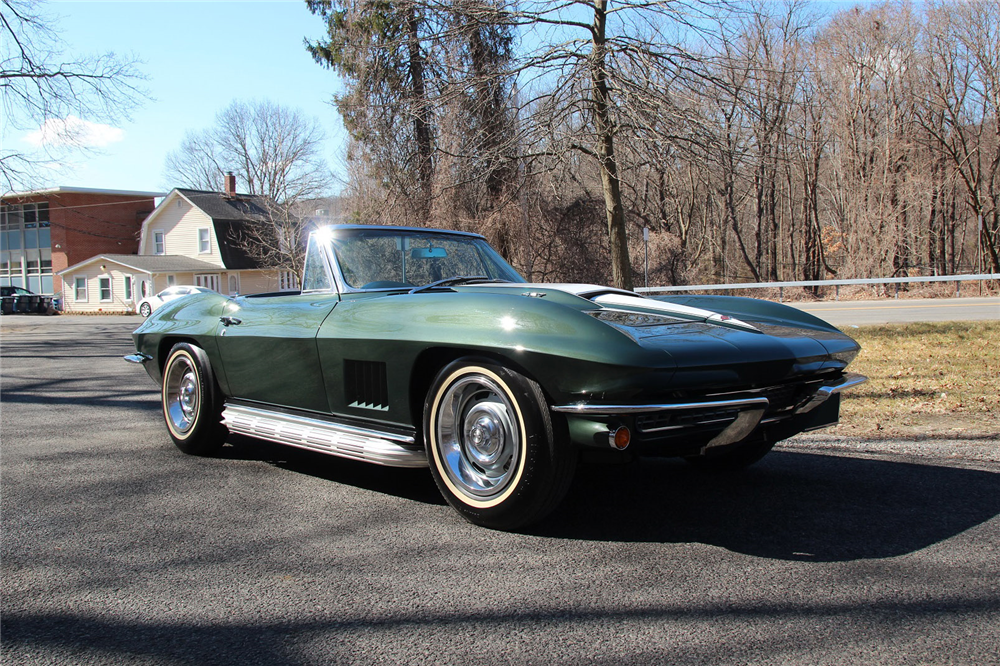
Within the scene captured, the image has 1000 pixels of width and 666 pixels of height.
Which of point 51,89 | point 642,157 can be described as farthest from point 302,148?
point 642,157

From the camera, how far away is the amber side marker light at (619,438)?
3057 mm

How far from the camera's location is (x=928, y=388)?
276 inches

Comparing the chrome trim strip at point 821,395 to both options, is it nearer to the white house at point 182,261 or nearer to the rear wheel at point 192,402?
the rear wheel at point 192,402

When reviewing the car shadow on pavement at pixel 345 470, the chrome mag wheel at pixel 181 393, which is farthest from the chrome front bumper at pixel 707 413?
the chrome mag wheel at pixel 181 393

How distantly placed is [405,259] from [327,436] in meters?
1.26

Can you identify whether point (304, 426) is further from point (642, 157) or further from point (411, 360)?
point (642, 157)

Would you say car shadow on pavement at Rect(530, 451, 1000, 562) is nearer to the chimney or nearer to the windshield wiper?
the windshield wiper

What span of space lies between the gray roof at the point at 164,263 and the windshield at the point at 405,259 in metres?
41.6

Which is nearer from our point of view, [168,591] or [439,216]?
[168,591]

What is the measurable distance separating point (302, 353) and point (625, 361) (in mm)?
2013

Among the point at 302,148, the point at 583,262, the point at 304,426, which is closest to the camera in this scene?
the point at 304,426

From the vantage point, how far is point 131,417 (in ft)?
21.9

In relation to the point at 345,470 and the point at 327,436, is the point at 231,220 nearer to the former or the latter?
the point at 345,470

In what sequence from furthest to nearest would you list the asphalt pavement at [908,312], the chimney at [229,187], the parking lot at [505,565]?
1. the chimney at [229,187]
2. the asphalt pavement at [908,312]
3. the parking lot at [505,565]
